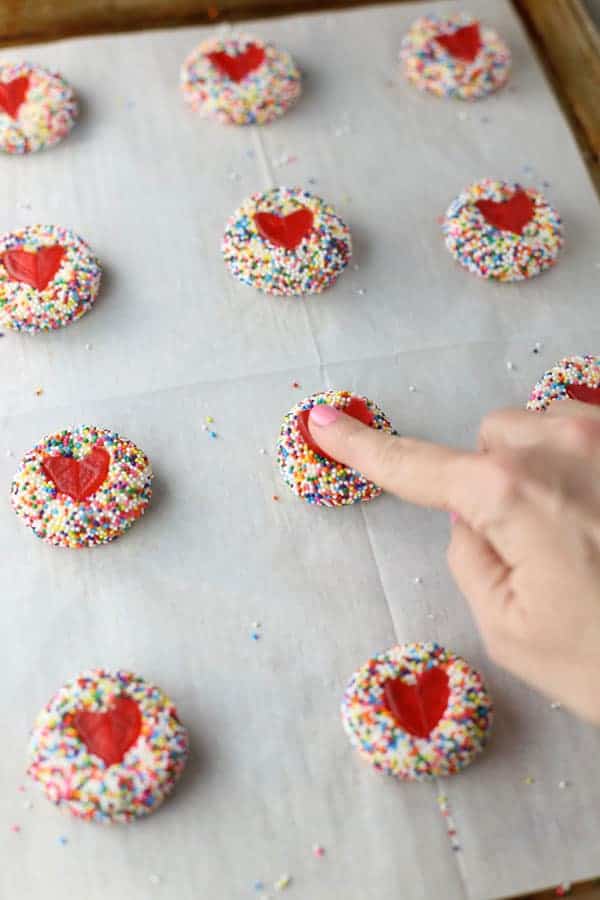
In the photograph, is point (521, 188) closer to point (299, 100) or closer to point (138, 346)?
point (299, 100)

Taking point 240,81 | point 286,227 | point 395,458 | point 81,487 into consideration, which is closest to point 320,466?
point 395,458

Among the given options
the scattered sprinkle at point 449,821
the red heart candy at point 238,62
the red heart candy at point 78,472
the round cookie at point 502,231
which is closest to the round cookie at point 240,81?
the red heart candy at point 238,62

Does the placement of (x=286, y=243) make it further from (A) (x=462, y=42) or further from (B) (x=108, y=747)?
(B) (x=108, y=747)

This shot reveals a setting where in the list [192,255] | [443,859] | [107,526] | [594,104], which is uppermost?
[594,104]

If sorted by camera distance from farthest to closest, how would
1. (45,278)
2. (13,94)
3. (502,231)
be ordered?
(13,94), (502,231), (45,278)

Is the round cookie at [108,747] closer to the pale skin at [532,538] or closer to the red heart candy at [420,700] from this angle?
the red heart candy at [420,700]

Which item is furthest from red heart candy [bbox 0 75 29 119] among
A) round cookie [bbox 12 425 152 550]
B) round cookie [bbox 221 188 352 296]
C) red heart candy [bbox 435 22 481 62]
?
red heart candy [bbox 435 22 481 62]

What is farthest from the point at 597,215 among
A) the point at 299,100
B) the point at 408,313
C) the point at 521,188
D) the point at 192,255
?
the point at 192,255
